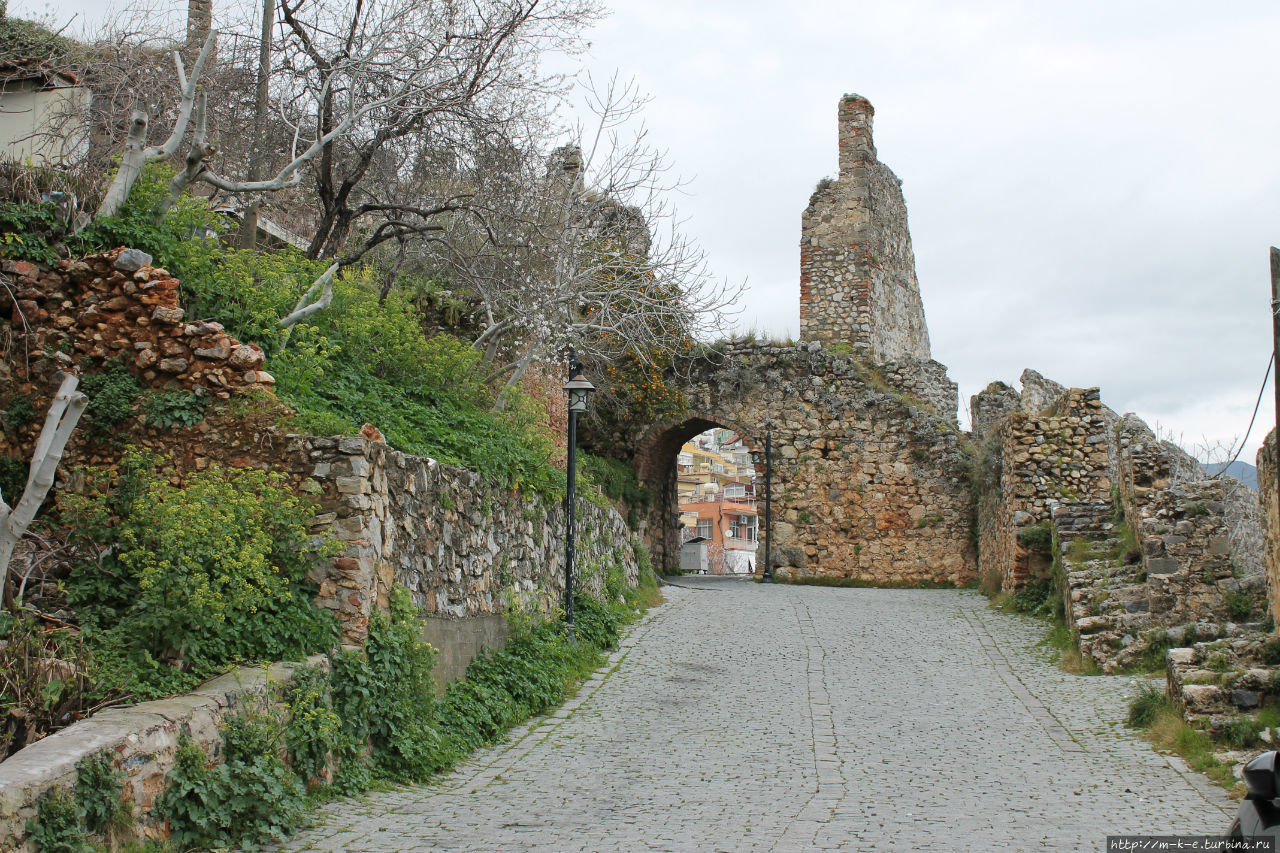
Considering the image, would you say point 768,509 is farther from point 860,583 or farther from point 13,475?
point 13,475

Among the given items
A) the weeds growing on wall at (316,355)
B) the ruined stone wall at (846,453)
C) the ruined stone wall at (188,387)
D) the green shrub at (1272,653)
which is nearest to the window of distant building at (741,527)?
the ruined stone wall at (846,453)

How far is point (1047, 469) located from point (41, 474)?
14.3 m

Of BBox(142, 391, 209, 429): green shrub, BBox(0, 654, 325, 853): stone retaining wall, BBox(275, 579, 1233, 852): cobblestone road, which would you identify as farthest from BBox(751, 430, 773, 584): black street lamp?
BBox(0, 654, 325, 853): stone retaining wall

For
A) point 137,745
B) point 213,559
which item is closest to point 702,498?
point 213,559

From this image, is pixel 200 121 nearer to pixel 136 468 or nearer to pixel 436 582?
pixel 136 468

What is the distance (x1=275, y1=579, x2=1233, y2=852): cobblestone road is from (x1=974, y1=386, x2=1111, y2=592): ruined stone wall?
307 cm

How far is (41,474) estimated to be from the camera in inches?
226

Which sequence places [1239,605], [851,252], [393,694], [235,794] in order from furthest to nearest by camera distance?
[851,252] < [1239,605] < [393,694] < [235,794]

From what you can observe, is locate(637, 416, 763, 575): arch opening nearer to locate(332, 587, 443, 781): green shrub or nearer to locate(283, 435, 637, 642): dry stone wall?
locate(283, 435, 637, 642): dry stone wall

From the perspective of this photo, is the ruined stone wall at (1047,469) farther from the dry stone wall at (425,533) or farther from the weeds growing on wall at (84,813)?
the weeds growing on wall at (84,813)

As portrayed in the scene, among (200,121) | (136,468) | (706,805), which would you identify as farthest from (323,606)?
(200,121)

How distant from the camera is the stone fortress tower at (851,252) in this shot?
23.9 meters

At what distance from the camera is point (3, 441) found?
7.38m

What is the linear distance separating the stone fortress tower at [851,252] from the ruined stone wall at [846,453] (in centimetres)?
202
